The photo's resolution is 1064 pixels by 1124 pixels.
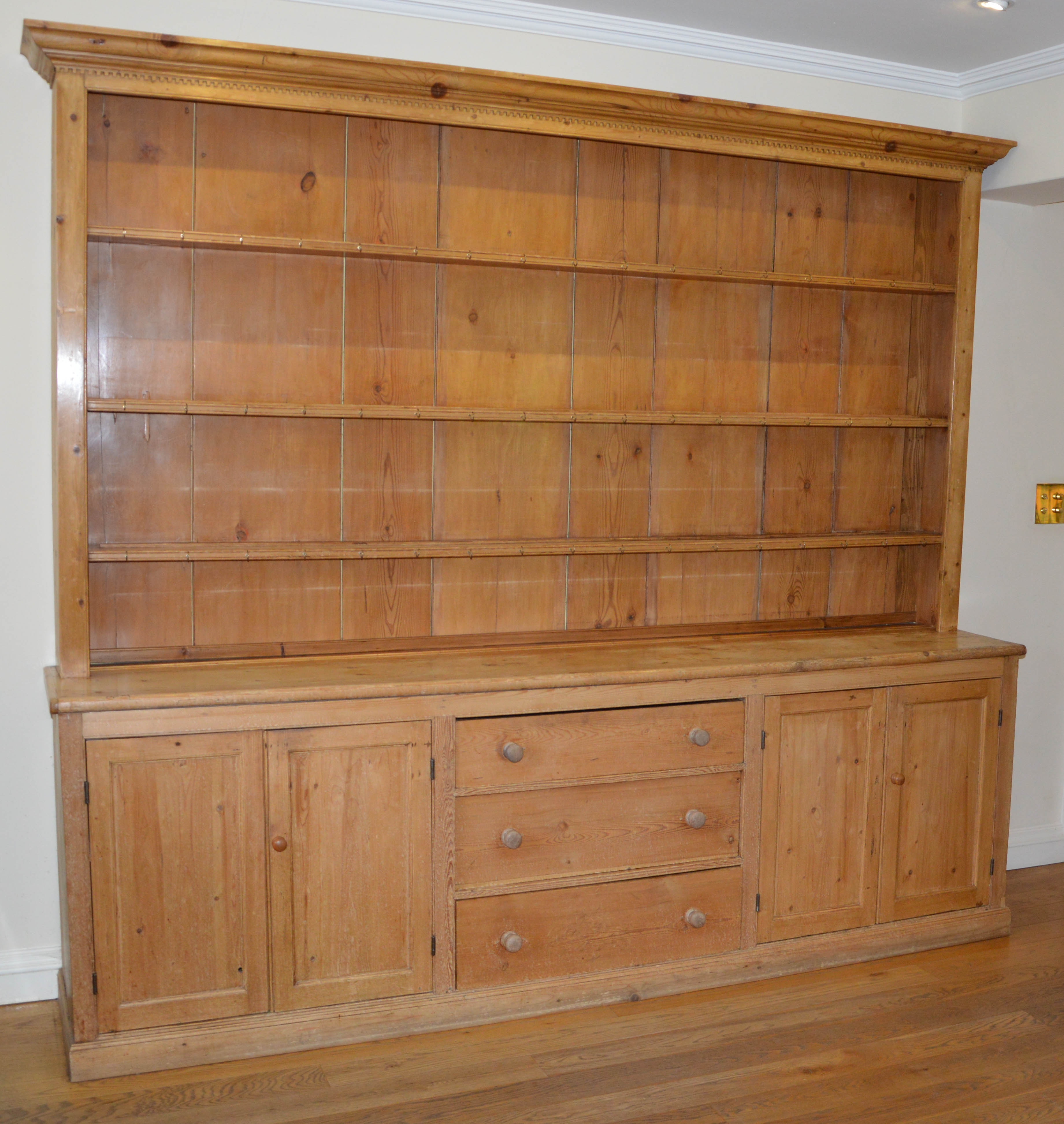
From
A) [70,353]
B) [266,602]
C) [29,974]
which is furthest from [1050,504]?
[29,974]

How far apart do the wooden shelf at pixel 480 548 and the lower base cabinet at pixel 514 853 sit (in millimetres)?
418

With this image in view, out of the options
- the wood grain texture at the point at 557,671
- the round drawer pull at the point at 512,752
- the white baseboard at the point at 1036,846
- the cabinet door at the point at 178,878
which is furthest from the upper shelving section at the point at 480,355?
the white baseboard at the point at 1036,846

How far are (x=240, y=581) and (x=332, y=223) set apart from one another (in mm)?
977

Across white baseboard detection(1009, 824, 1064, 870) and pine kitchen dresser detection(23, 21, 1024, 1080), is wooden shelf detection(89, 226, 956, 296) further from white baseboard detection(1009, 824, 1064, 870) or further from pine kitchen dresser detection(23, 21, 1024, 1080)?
white baseboard detection(1009, 824, 1064, 870)

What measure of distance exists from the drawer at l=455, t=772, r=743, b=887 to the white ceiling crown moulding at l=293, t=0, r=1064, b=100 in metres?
2.04

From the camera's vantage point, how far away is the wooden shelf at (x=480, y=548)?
2719 mm

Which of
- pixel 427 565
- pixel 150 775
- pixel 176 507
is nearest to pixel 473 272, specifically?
pixel 427 565

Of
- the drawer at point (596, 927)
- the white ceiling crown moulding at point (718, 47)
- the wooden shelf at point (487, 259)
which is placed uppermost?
the white ceiling crown moulding at point (718, 47)

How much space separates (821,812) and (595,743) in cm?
73

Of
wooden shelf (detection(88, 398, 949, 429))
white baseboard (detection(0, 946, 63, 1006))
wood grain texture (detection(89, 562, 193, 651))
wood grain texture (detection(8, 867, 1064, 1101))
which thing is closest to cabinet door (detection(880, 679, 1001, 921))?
wood grain texture (detection(8, 867, 1064, 1101))

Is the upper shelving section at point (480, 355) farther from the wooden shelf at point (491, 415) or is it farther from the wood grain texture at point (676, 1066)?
the wood grain texture at point (676, 1066)

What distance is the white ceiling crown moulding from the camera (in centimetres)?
290

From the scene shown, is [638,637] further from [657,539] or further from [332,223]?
[332,223]

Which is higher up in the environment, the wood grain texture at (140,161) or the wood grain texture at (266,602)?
the wood grain texture at (140,161)
